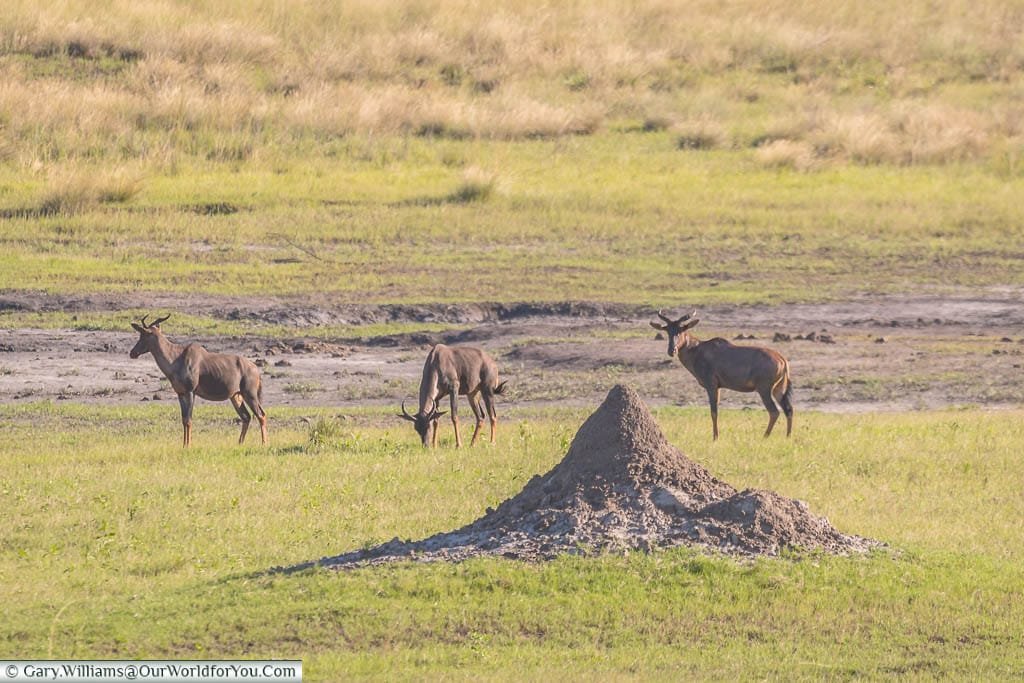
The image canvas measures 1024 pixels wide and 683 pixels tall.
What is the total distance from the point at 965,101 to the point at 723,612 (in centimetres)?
3223

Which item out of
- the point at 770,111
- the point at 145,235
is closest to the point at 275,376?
the point at 145,235

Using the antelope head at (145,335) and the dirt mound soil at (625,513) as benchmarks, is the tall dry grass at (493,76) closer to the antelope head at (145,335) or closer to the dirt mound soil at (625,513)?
the antelope head at (145,335)

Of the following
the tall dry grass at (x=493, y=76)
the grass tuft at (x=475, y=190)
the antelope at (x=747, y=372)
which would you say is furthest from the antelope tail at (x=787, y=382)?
the tall dry grass at (x=493, y=76)

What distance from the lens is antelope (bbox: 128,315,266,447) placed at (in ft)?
57.3

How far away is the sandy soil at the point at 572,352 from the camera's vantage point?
68.6 ft

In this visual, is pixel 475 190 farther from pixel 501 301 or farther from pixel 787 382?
pixel 787 382

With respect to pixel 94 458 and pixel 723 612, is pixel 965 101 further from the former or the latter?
pixel 723 612

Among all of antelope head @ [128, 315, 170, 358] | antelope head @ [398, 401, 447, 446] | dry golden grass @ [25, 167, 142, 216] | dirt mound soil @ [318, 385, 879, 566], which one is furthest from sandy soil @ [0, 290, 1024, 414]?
dirt mound soil @ [318, 385, 879, 566]

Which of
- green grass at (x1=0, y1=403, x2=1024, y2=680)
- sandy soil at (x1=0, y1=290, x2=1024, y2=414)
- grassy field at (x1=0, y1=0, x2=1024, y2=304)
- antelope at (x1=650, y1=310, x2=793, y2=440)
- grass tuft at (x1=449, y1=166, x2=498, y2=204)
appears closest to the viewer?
green grass at (x1=0, y1=403, x2=1024, y2=680)

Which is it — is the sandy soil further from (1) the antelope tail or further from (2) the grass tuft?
(2) the grass tuft

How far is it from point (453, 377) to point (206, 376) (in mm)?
2376

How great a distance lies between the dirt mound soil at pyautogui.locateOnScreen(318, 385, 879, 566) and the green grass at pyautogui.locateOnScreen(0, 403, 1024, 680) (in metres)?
0.24

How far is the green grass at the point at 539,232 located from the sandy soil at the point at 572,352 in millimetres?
710

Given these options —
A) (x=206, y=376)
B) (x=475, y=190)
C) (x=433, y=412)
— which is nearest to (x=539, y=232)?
(x=475, y=190)
